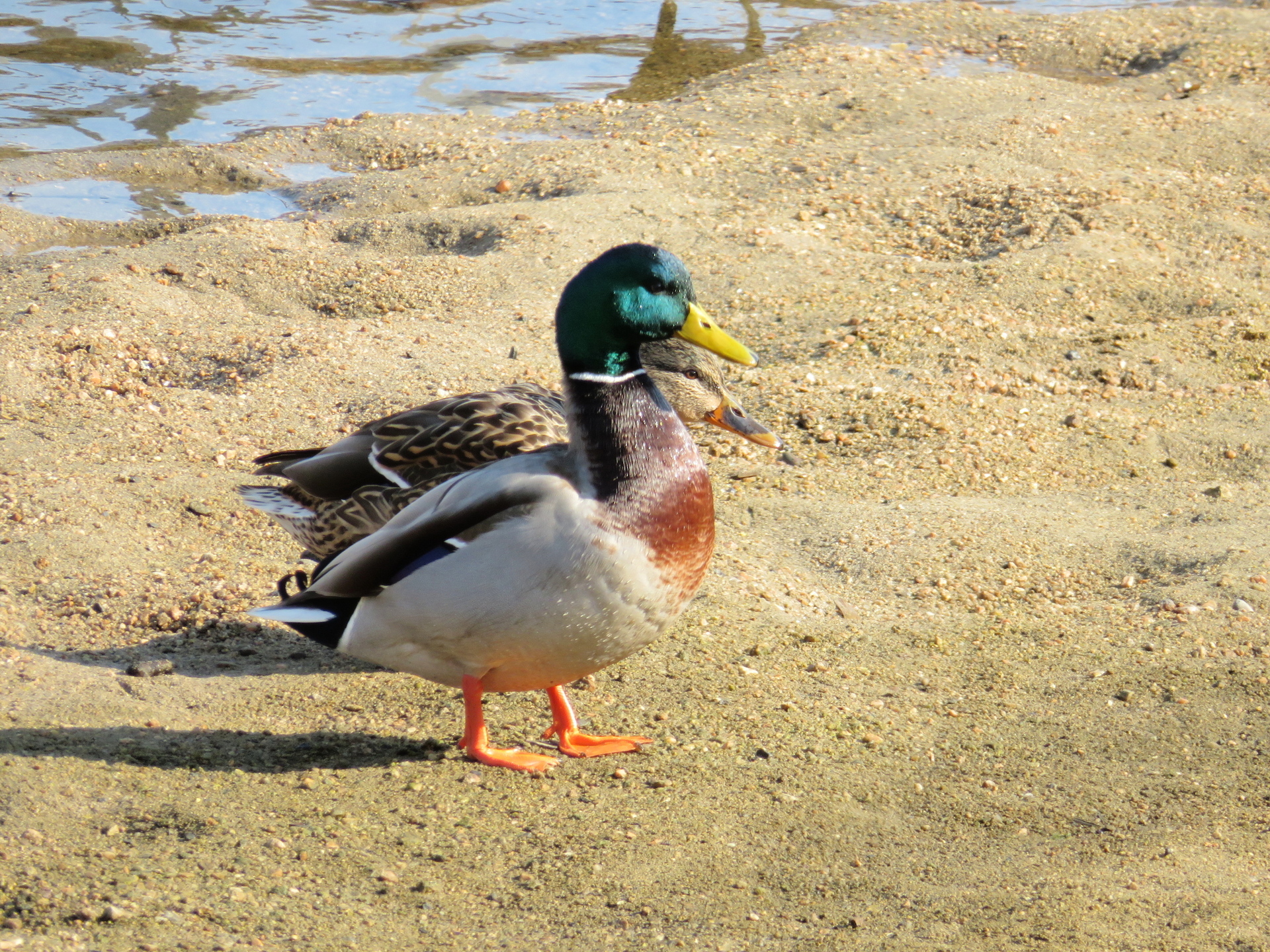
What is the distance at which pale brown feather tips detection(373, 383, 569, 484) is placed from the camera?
374 centimetres

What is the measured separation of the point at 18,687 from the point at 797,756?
208 centimetres

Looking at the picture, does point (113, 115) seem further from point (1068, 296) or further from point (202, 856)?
point (202, 856)

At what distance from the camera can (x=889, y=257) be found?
7074 mm

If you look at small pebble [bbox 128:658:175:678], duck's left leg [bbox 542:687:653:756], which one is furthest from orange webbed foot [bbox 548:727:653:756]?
small pebble [bbox 128:658:175:678]

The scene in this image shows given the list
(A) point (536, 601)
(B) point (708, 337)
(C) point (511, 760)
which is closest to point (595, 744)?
(C) point (511, 760)

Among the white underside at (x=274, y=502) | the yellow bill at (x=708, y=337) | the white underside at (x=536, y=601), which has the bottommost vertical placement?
the white underside at (x=274, y=502)

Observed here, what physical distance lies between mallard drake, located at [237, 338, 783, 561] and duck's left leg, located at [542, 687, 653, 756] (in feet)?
2.26

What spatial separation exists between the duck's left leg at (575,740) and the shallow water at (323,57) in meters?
7.49

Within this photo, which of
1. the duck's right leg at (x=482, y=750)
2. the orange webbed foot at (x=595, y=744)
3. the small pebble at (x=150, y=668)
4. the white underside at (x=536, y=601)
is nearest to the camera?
the white underside at (x=536, y=601)

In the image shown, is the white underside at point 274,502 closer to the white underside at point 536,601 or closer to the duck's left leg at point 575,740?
the white underside at point 536,601

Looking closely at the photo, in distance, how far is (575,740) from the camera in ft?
11.6

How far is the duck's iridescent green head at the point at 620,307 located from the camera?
3291 mm

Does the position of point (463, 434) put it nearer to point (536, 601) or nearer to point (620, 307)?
point (620, 307)

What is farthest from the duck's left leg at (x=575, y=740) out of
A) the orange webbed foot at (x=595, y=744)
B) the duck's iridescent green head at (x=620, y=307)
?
the duck's iridescent green head at (x=620, y=307)
